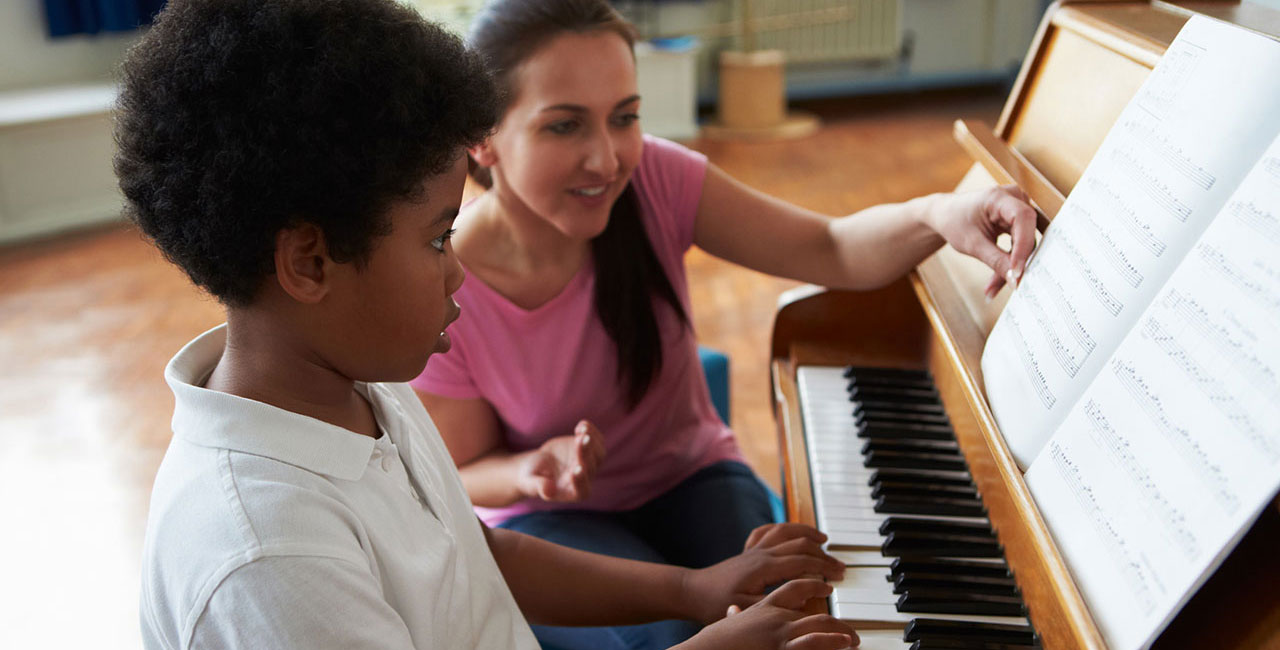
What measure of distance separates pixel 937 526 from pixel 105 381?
2.99 metres

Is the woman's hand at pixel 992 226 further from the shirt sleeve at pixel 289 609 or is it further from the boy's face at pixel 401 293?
A: the shirt sleeve at pixel 289 609

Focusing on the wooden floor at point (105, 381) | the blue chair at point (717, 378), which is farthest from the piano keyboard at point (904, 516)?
the wooden floor at point (105, 381)

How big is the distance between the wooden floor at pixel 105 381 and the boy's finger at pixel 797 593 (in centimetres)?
167

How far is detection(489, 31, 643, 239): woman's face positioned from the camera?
54.2 inches

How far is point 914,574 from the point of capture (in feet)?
3.52

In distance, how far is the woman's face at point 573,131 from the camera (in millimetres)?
1377

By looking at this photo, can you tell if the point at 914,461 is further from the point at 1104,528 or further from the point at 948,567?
the point at 1104,528

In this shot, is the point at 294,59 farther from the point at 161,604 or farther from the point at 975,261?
the point at 975,261

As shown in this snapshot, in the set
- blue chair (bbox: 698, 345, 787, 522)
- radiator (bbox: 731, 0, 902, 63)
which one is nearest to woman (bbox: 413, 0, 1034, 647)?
blue chair (bbox: 698, 345, 787, 522)

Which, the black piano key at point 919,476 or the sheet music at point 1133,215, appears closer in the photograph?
the sheet music at point 1133,215

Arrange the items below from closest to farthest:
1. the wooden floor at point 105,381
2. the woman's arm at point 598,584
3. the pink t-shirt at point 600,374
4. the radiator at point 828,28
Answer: the woman's arm at point 598,584, the pink t-shirt at point 600,374, the wooden floor at point 105,381, the radiator at point 828,28

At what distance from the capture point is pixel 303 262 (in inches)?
31.8

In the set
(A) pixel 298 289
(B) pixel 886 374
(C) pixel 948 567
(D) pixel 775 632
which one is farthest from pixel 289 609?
(B) pixel 886 374

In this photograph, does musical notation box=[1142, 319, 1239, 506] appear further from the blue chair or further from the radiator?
the radiator
